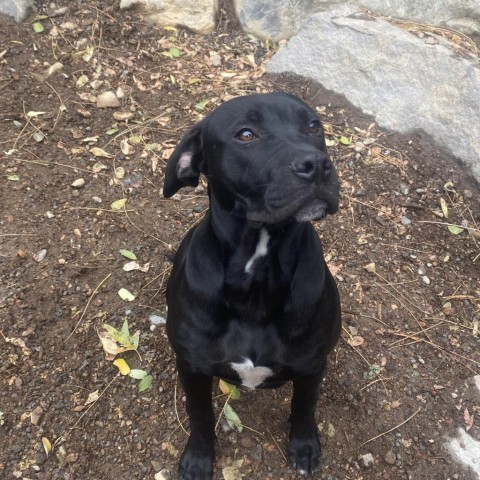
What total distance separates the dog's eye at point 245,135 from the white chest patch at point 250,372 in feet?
3.13

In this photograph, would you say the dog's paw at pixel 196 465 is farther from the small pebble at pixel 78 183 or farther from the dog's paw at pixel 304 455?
the small pebble at pixel 78 183

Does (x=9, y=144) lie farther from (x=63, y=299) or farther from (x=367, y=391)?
(x=367, y=391)

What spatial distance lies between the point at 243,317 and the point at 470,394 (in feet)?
5.91

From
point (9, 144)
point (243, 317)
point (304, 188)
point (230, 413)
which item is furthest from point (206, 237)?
point (9, 144)

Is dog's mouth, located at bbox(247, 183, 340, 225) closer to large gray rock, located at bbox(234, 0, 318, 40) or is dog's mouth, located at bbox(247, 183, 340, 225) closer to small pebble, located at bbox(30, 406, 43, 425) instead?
small pebble, located at bbox(30, 406, 43, 425)

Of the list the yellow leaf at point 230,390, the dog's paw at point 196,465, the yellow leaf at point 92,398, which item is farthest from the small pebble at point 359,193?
the yellow leaf at point 92,398

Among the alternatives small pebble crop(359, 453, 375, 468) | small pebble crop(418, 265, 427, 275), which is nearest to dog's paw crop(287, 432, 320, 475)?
small pebble crop(359, 453, 375, 468)

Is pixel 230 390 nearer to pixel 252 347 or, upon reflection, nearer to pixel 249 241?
pixel 252 347

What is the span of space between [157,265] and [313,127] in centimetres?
179

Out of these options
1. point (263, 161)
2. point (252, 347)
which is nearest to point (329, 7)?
point (263, 161)

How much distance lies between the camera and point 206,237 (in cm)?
242

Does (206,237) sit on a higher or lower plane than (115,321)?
higher

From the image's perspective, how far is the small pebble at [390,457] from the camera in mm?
3055

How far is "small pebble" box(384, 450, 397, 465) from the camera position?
305 cm
